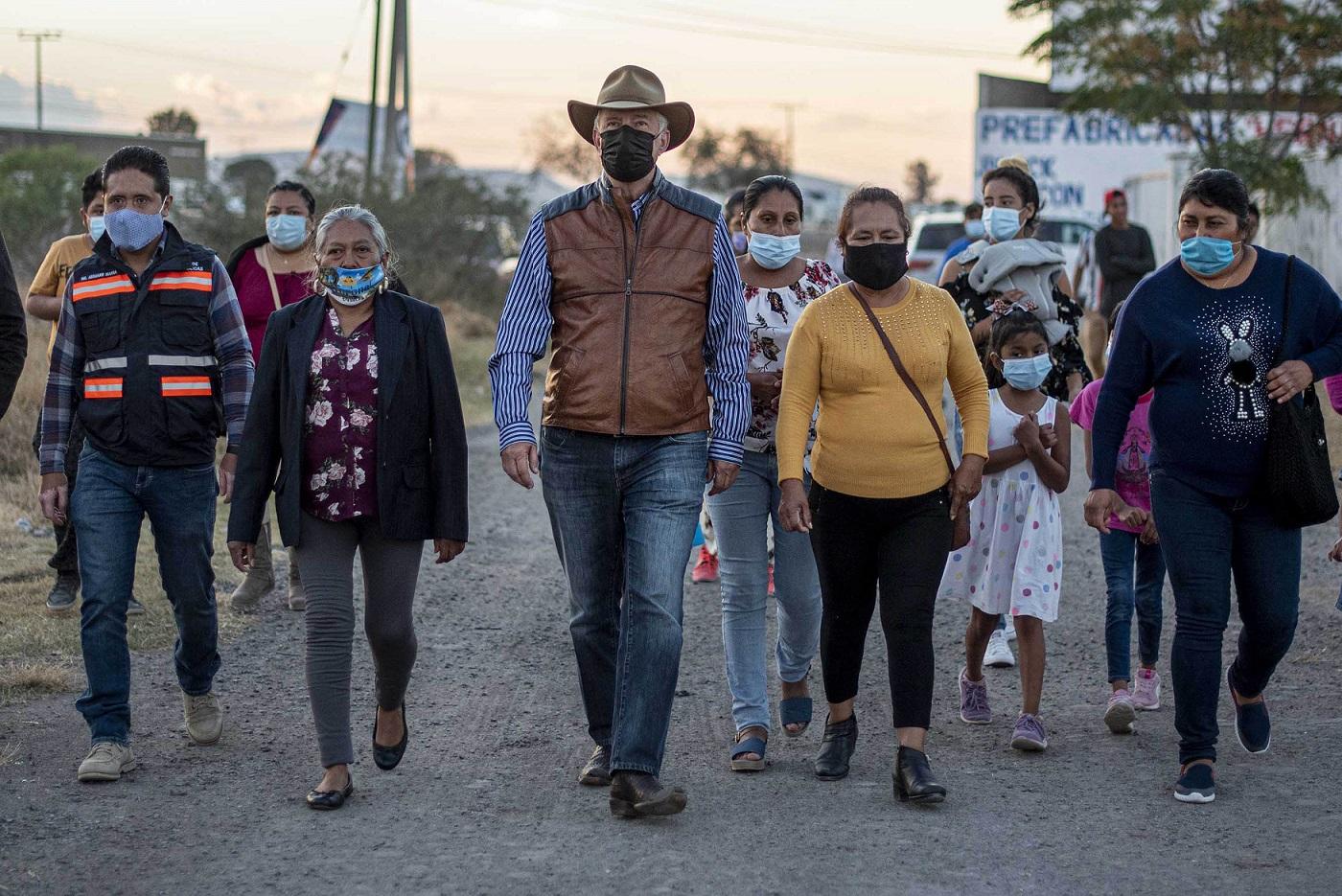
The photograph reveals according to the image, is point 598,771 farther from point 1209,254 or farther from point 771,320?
point 1209,254

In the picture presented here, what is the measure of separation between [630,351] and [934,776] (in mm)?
1709

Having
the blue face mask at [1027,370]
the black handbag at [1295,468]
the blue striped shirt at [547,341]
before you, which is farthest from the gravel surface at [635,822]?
the blue face mask at [1027,370]

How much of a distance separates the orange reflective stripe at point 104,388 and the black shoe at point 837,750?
264cm

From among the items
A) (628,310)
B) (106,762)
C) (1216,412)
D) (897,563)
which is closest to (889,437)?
(897,563)

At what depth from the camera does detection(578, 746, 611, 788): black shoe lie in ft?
18.0

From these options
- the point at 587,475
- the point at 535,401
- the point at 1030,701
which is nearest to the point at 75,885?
the point at 587,475

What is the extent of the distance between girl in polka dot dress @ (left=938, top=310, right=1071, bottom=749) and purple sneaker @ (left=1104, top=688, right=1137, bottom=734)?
Answer: 264 millimetres

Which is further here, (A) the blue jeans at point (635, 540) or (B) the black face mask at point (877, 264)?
(B) the black face mask at point (877, 264)

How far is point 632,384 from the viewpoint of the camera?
5.11 metres

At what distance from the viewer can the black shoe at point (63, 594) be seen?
26.8ft

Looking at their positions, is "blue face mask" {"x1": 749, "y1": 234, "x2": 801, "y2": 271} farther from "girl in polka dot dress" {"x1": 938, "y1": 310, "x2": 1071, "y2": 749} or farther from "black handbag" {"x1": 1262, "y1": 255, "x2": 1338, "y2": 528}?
"black handbag" {"x1": 1262, "y1": 255, "x2": 1338, "y2": 528}

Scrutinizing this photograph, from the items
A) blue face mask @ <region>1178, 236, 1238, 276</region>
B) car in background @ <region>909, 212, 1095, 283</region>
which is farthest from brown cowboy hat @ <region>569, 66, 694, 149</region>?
car in background @ <region>909, 212, 1095, 283</region>

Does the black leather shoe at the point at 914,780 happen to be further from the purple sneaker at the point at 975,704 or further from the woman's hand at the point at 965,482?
the purple sneaker at the point at 975,704

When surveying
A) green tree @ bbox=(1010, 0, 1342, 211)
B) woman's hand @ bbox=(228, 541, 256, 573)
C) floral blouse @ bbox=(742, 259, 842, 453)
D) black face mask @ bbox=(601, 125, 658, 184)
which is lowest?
woman's hand @ bbox=(228, 541, 256, 573)
